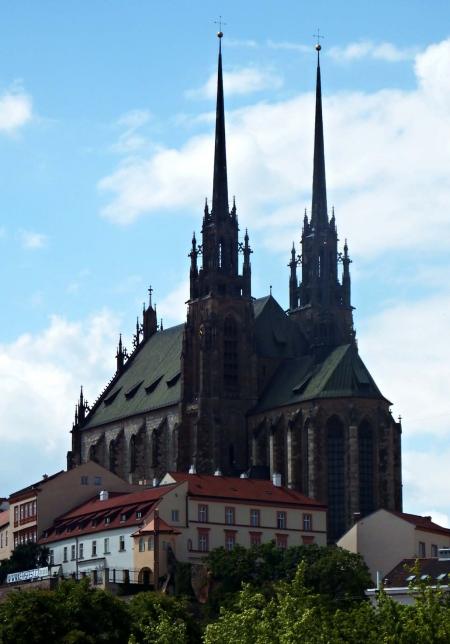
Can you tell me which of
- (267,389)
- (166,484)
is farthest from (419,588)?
(267,389)

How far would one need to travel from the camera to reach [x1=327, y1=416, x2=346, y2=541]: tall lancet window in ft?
598

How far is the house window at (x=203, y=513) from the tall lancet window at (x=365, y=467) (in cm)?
2659

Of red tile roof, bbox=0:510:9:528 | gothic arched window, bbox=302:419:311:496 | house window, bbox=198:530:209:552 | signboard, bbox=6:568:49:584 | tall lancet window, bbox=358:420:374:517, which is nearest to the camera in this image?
signboard, bbox=6:568:49:584

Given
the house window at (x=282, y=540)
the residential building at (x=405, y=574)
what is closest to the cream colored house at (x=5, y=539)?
the house window at (x=282, y=540)

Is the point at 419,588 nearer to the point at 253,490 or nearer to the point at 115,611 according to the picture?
the point at 115,611

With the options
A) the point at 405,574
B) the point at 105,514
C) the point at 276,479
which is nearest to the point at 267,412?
the point at 276,479

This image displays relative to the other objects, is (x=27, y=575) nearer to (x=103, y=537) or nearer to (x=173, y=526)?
(x=103, y=537)

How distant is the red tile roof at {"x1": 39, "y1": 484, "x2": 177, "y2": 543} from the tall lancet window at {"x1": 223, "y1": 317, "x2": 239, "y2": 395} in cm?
2597

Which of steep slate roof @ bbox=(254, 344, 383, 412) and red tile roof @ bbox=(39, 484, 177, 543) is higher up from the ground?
steep slate roof @ bbox=(254, 344, 383, 412)

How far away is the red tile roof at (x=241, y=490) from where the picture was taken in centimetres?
16262

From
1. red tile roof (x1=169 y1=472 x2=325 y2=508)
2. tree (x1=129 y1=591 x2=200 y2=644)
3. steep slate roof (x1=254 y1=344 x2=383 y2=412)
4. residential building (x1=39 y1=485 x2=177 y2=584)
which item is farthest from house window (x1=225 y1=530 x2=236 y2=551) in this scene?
tree (x1=129 y1=591 x2=200 y2=644)

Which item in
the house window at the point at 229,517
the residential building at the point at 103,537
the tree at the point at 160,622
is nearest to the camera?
the tree at the point at 160,622

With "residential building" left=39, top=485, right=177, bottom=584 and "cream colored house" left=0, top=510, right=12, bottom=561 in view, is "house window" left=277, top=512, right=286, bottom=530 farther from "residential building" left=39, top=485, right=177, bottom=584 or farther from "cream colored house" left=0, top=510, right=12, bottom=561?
"cream colored house" left=0, top=510, right=12, bottom=561

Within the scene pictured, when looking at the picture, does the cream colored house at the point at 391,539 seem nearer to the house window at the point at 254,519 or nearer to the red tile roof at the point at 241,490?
the red tile roof at the point at 241,490
